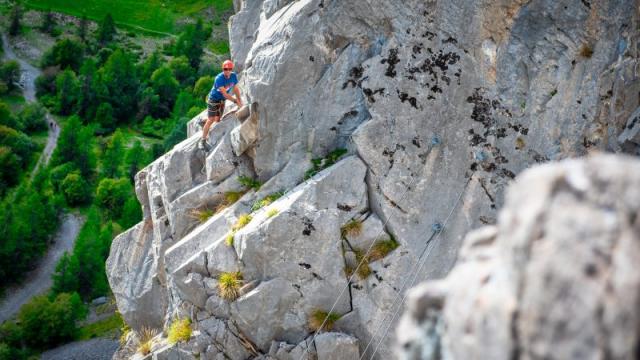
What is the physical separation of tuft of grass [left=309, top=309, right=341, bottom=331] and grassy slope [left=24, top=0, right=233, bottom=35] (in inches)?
5451

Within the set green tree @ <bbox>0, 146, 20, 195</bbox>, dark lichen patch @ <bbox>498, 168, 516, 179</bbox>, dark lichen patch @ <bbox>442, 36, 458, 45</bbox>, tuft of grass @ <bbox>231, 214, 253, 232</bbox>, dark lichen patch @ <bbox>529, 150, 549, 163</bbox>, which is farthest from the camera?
green tree @ <bbox>0, 146, 20, 195</bbox>

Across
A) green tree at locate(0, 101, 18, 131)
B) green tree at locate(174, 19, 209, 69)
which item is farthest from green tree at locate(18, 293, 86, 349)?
green tree at locate(174, 19, 209, 69)

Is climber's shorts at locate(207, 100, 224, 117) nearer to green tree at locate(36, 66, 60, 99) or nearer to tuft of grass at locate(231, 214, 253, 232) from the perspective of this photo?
tuft of grass at locate(231, 214, 253, 232)

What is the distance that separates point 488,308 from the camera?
7930mm

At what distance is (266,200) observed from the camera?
988 inches

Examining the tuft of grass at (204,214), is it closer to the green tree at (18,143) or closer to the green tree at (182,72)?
the green tree at (18,143)

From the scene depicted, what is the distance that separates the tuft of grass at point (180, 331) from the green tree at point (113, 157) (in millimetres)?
74596

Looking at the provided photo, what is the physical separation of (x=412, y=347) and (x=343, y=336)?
14818 mm

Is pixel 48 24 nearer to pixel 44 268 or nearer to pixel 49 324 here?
pixel 44 268

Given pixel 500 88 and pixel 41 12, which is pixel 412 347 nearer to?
pixel 500 88

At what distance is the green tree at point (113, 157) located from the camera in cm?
9744

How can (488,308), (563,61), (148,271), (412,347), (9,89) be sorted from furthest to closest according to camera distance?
(9,89) < (148,271) < (563,61) < (412,347) < (488,308)

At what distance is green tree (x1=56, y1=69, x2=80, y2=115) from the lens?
116938mm

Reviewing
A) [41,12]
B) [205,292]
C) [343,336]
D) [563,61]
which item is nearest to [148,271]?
[205,292]
